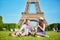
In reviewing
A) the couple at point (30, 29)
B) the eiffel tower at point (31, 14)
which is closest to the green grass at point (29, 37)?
the couple at point (30, 29)

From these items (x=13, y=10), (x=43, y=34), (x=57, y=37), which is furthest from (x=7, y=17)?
(x=57, y=37)

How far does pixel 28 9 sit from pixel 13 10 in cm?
24

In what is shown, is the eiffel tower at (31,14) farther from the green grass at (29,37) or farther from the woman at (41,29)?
the green grass at (29,37)

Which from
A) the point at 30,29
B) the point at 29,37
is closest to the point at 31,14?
the point at 30,29

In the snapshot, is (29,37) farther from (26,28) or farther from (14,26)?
(14,26)

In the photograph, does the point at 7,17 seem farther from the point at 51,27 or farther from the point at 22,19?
the point at 51,27

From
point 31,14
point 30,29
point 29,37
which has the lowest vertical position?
point 29,37

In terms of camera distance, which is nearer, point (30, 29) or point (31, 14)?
point (30, 29)

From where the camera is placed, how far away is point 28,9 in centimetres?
294

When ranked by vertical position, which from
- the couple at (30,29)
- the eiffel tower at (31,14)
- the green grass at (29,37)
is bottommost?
the green grass at (29,37)

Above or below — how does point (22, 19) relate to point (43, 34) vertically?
above

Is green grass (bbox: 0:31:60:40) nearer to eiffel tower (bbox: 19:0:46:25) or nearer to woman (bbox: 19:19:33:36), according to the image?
woman (bbox: 19:19:33:36)

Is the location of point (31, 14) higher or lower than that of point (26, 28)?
higher

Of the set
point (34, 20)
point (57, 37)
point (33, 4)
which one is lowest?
point (57, 37)
